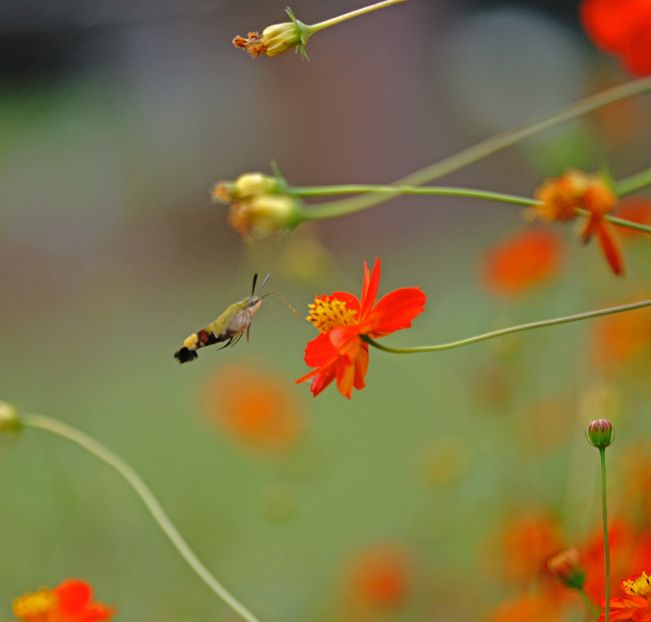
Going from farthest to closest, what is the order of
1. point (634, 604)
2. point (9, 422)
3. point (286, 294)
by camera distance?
1. point (286, 294)
2. point (9, 422)
3. point (634, 604)

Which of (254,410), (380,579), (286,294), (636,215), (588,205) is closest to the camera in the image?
(588,205)

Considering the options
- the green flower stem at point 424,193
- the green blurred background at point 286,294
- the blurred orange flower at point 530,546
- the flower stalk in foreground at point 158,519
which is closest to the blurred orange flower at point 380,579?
the green blurred background at point 286,294

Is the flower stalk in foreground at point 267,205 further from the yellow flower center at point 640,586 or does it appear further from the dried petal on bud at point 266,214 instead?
the yellow flower center at point 640,586

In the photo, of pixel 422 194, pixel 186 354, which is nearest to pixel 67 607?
pixel 186 354

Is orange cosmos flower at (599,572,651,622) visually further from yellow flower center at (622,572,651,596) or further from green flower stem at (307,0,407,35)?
green flower stem at (307,0,407,35)

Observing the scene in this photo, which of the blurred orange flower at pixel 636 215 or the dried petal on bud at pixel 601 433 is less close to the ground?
the blurred orange flower at pixel 636 215

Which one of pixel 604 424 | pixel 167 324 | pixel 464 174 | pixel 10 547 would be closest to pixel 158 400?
pixel 167 324

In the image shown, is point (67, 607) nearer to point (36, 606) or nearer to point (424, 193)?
point (36, 606)
